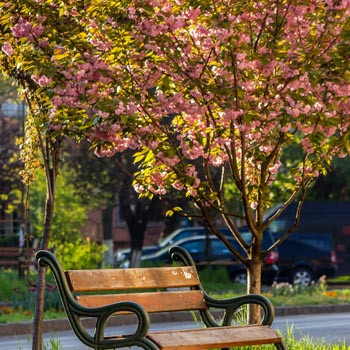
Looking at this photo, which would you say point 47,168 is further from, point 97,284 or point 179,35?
point 97,284

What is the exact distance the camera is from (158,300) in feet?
31.1

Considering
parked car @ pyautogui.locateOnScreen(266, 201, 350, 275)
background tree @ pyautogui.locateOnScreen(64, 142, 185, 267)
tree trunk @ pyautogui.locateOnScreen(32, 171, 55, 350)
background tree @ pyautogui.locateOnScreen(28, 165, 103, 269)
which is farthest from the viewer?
parked car @ pyautogui.locateOnScreen(266, 201, 350, 275)

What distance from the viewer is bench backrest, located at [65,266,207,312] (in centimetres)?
902

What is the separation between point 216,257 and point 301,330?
1368cm

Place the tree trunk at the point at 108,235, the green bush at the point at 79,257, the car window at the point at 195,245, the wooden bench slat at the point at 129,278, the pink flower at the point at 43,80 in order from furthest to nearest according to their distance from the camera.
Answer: the tree trunk at the point at 108,235, the car window at the point at 195,245, the green bush at the point at 79,257, the pink flower at the point at 43,80, the wooden bench slat at the point at 129,278

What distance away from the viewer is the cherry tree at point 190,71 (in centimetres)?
1020

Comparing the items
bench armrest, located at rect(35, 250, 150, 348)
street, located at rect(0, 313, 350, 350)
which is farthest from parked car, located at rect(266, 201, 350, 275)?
bench armrest, located at rect(35, 250, 150, 348)

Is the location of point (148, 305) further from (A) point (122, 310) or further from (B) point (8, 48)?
(B) point (8, 48)

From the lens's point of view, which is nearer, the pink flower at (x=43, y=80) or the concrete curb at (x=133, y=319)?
the pink flower at (x=43, y=80)

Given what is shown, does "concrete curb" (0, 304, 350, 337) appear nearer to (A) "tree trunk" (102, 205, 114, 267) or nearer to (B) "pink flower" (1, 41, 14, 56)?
(B) "pink flower" (1, 41, 14, 56)

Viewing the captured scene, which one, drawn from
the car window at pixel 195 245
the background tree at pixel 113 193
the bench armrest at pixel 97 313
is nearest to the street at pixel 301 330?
the bench armrest at pixel 97 313

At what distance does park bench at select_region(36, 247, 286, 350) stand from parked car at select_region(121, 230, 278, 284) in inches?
875

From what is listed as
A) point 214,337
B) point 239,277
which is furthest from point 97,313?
point 239,277

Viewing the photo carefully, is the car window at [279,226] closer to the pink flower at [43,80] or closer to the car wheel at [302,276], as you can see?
the car wheel at [302,276]
